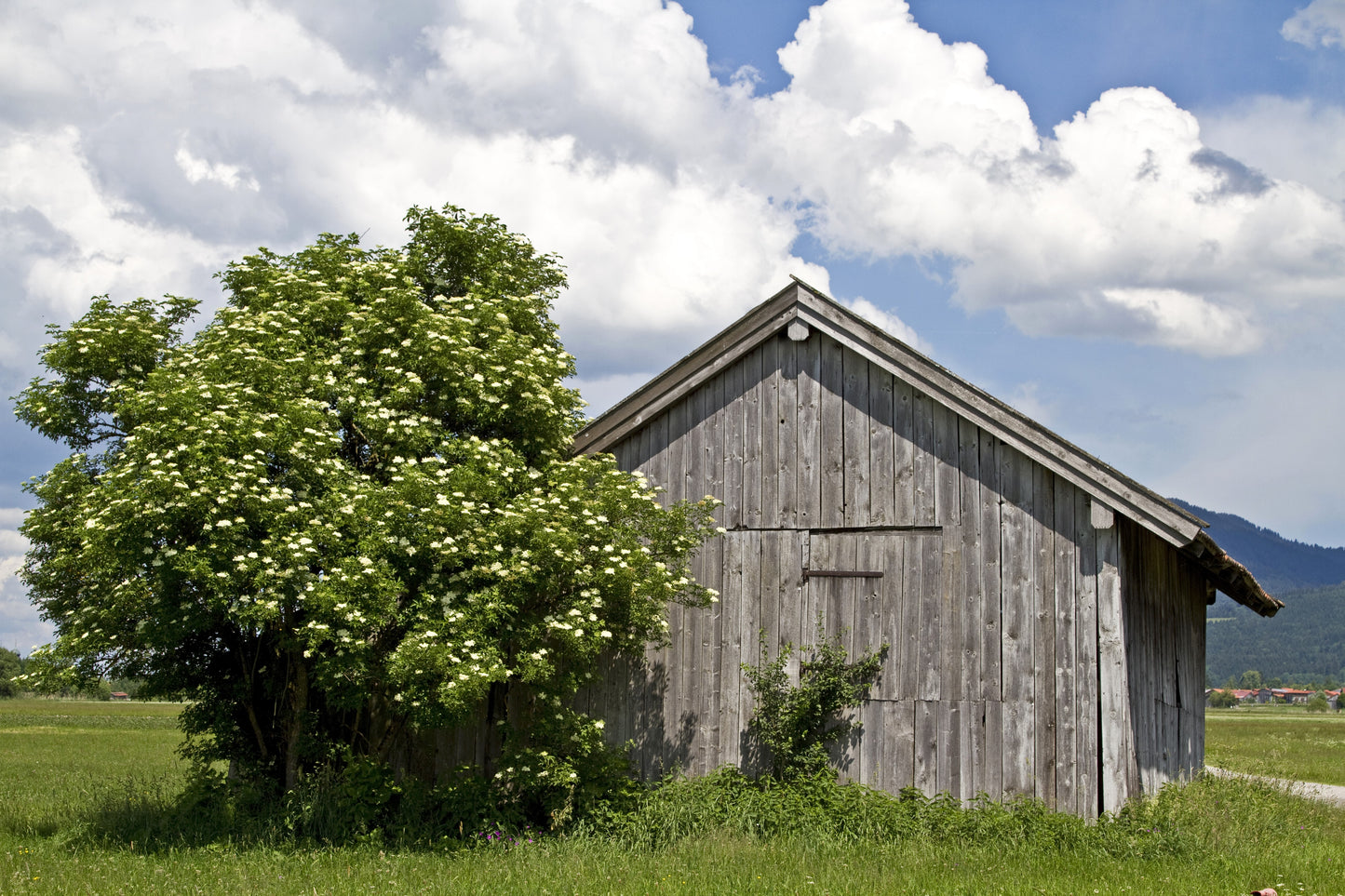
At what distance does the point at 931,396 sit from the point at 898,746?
4.23 m

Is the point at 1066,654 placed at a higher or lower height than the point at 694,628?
lower

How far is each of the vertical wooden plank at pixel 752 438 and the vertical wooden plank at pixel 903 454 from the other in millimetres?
1643

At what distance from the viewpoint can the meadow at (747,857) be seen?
973 cm

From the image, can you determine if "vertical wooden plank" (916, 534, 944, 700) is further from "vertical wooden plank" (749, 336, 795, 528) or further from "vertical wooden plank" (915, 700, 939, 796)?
"vertical wooden plank" (749, 336, 795, 528)

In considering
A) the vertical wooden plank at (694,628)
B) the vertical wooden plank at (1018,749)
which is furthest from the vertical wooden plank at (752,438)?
the vertical wooden plank at (1018,749)

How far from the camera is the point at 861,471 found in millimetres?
13461

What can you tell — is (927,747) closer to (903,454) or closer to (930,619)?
(930,619)

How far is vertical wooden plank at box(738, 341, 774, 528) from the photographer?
1395 cm

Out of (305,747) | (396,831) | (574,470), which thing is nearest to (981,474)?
(574,470)

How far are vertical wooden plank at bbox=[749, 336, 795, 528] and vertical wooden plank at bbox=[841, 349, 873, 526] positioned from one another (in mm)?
730

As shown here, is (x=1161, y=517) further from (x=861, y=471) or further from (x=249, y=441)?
(x=249, y=441)

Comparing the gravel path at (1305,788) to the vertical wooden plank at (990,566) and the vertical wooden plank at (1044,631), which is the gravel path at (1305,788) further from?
the vertical wooden plank at (990,566)

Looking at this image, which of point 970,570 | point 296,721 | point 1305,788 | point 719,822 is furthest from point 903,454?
point 1305,788

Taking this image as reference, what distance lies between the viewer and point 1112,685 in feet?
39.3
